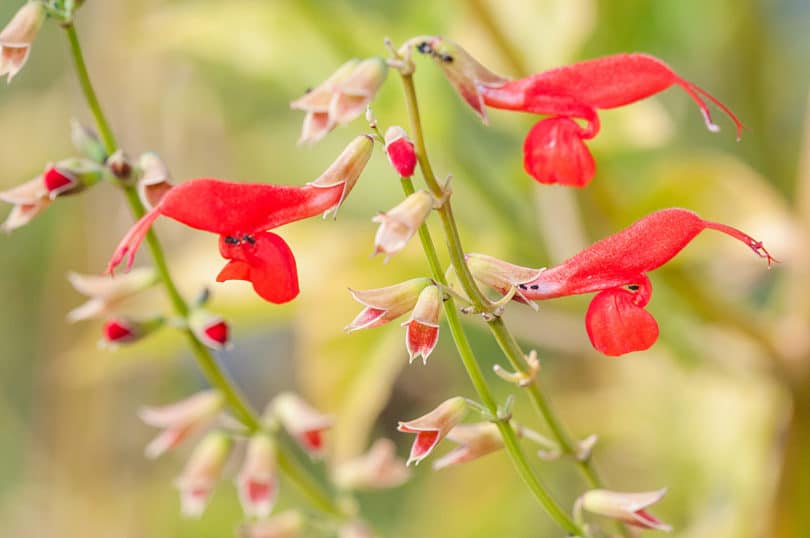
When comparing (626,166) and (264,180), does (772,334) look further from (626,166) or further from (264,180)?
(264,180)

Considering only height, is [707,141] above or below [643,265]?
below

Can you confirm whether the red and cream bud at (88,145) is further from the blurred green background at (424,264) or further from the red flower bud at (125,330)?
the blurred green background at (424,264)

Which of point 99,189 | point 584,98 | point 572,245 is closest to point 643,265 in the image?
point 584,98

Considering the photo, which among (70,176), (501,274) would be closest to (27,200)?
(70,176)

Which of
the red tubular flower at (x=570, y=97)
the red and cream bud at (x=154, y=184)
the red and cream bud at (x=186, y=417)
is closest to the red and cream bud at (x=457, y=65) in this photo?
the red tubular flower at (x=570, y=97)

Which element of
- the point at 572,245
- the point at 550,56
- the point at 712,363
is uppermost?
the point at 550,56
